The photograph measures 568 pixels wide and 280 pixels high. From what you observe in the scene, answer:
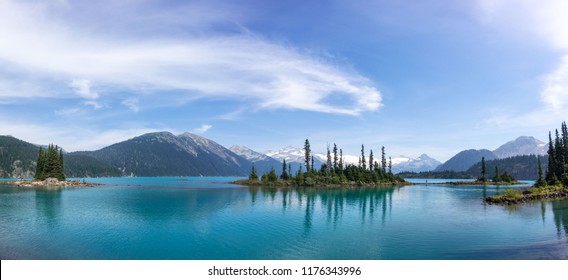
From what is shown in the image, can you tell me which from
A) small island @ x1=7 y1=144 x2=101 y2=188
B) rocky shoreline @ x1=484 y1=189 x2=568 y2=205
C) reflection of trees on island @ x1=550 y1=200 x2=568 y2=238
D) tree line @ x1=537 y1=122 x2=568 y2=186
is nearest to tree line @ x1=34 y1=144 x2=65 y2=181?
small island @ x1=7 y1=144 x2=101 y2=188

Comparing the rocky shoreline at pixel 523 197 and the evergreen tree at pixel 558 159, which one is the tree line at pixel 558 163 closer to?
the evergreen tree at pixel 558 159

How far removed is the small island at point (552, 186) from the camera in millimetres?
91838

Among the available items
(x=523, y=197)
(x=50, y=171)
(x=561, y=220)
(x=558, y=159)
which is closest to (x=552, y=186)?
(x=523, y=197)

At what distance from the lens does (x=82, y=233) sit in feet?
152

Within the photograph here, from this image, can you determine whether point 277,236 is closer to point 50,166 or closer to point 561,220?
point 561,220

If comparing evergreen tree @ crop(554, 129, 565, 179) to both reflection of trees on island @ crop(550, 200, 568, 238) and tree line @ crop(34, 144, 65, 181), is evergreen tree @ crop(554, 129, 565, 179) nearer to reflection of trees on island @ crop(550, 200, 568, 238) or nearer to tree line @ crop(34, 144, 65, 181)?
reflection of trees on island @ crop(550, 200, 568, 238)

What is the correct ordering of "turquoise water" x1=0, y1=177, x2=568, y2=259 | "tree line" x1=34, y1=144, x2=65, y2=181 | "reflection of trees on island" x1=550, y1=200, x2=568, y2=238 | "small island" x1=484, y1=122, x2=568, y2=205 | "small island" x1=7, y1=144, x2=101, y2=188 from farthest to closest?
"tree line" x1=34, y1=144, x2=65, y2=181, "small island" x1=7, y1=144, x2=101, y2=188, "small island" x1=484, y1=122, x2=568, y2=205, "reflection of trees on island" x1=550, y1=200, x2=568, y2=238, "turquoise water" x1=0, y1=177, x2=568, y2=259

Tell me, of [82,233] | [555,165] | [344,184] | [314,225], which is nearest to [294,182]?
[344,184]

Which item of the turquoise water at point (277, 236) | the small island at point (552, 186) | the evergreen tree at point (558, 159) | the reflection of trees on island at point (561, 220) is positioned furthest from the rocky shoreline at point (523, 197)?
the evergreen tree at point (558, 159)

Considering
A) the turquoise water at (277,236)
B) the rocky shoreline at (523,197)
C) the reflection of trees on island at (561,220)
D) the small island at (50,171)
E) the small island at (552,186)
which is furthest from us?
the small island at (50,171)

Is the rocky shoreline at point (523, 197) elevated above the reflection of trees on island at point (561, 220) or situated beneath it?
elevated above

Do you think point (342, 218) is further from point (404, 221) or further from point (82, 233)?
point (82, 233)

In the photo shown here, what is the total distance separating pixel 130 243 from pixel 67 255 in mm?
7079

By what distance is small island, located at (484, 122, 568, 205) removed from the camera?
91838 millimetres
